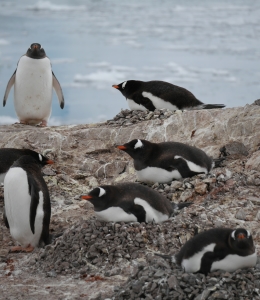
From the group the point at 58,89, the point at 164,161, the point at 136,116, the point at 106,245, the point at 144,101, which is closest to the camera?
the point at 106,245

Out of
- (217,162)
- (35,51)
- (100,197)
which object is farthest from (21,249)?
(35,51)

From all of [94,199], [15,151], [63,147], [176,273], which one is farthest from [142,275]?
[63,147]

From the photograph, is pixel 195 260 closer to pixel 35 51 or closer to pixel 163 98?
pixel 163 98

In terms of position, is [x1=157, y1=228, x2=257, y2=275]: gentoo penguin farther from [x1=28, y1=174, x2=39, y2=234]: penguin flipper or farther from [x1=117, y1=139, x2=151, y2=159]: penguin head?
[x1=117, y1=139, x2=151, y2=159]: penguin head

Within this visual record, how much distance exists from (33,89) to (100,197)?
4.79m

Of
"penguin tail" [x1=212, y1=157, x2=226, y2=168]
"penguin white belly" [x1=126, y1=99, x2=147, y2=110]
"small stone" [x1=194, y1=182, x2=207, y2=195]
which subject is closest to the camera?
"small stone" [x1=194, y1=182, x2=207, y2=195]

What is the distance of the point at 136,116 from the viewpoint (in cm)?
902

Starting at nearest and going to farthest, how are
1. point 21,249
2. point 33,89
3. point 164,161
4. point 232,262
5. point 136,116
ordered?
1. point 232,262
2. point 21,249
3. point 164,161
4. point 136,116
5. point 33,89

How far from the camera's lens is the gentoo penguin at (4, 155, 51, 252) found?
20.9 feet

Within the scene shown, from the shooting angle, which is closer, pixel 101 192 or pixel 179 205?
pixel 101 192

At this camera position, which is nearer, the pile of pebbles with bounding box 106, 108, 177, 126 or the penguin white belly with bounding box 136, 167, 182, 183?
the penguin white belly with bounding box 136, 167, 182, 183

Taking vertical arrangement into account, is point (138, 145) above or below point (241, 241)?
above

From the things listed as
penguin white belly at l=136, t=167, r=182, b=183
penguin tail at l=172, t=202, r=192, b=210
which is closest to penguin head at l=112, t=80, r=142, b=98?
penguin white belly at l=136, t=167, r=182, b=183

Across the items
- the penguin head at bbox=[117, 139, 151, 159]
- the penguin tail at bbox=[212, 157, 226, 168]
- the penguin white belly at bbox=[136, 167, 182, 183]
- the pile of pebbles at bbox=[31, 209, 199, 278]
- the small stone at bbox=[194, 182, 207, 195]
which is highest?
the penguin head at bbox=[117, 139, 151, 159]
